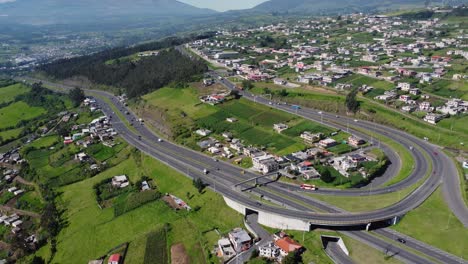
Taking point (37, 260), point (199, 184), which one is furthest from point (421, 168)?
point (37, 260)

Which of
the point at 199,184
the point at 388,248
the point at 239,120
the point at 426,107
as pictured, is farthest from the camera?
the point at 239,120

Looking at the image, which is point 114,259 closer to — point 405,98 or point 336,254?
point 336,254

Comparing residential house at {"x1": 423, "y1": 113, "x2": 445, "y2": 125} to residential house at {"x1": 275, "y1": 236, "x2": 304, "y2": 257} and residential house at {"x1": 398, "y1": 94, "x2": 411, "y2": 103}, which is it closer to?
residential house at {"x1": 398, "y1": 94, "x2": 411, "y2": 103}

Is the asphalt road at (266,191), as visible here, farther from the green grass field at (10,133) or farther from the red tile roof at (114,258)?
the green grass field at (10,133)

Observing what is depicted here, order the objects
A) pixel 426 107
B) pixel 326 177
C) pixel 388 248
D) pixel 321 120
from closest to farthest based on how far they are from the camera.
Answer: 1. pixel 388 248
2. pixel 326 177
3. pixel 426 107
4. pixel 321 120

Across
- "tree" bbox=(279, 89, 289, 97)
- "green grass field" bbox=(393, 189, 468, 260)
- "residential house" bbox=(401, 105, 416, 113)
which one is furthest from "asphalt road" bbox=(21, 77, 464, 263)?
"tree" bbox=(279, 89, 289, 97)

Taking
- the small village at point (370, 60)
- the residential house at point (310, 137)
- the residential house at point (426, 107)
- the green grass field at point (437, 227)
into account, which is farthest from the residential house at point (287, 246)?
the residential house at point (426, 107)
